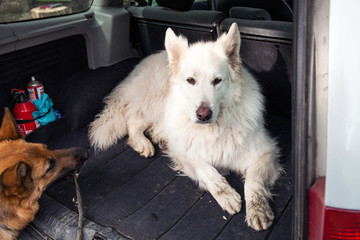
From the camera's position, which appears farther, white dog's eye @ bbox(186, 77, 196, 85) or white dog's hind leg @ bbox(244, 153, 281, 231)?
white dog's eye @ bbox(186, 77, 196, 85)

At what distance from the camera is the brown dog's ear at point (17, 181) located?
1.85m

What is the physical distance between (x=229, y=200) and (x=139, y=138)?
121 centimetres

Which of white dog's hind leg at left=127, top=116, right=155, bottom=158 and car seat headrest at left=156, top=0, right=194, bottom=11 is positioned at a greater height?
car seat headrest at left=156, top=0, right=194, bottom=11

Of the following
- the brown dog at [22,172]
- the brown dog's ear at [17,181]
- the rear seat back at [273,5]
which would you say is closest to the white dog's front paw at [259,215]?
the brown dog at [22,172]

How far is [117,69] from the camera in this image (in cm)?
391

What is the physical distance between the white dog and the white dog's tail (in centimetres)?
68

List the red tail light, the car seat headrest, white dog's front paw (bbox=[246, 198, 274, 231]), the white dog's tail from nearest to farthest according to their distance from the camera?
the red tail light, white dog's front paw (bbox=[246, 198, 274, 231]), the white dog's tail, the car seat headrest

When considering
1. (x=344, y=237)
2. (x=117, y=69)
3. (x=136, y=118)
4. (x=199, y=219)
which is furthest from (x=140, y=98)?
(x=344, y=237)

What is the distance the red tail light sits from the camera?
100cm

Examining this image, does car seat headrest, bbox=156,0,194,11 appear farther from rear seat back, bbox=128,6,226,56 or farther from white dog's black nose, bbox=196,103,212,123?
white dog's black nose, bbox=196,103,212,123

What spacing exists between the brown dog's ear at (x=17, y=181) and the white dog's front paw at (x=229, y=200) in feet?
4.14

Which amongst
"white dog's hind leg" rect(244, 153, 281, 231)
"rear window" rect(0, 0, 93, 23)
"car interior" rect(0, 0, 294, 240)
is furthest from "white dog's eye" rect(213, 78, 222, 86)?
"rear window" rect(0, 0, 93, 23)

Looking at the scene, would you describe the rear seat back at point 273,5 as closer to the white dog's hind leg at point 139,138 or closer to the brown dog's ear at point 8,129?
the white dog's hind leg at point 139,138

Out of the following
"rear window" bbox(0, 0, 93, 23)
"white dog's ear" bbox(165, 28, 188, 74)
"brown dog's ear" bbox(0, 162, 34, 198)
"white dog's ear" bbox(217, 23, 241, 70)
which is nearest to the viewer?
"brown dog's ear" bbox(0, 162, 34, 198)
